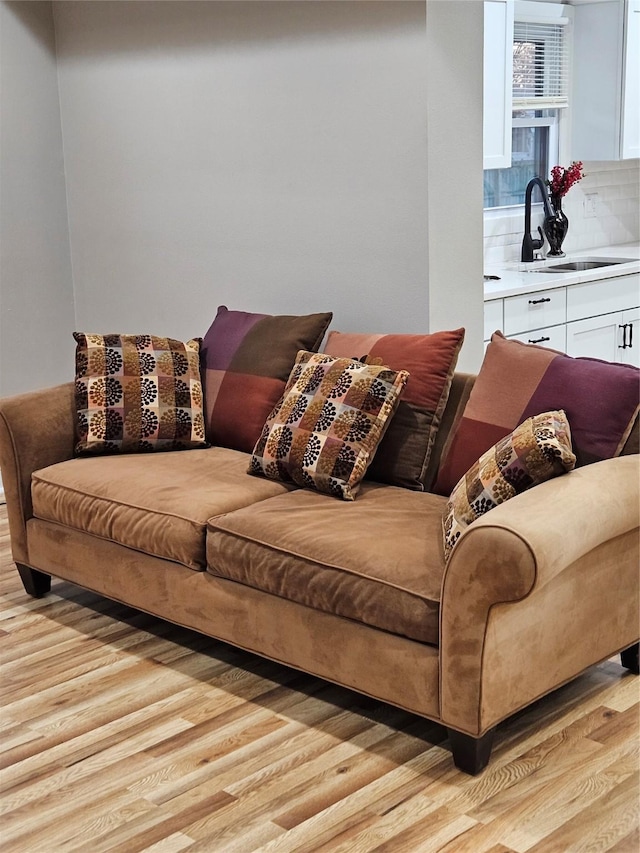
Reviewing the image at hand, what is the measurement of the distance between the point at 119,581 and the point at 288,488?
24.0 inches

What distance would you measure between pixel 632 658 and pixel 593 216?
3702 mm

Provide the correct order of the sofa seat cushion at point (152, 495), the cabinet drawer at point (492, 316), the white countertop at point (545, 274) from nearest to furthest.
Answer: the sofa seat cushion at point (152, 495) → the cabinet drawer at point (492, 316) → the white countertop at point (545, 274)

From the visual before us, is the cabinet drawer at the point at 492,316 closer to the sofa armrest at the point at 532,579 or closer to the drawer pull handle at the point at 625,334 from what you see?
the drawer pull handle at the point at 625,334

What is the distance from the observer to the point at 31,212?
4836 mm

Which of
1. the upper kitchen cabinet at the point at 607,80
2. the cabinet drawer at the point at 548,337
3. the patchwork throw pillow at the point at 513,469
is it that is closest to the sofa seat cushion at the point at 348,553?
the patchwork throw pillow at the point at 513,469

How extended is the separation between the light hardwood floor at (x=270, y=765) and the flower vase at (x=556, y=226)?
3.03m

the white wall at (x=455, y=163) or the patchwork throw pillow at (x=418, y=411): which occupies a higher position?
the white wall at (x=455, y=163)

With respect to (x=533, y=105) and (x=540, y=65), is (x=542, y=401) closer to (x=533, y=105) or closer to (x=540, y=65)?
(x=533, y=105)

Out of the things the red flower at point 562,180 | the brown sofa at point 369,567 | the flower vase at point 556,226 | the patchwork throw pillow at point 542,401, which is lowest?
the brown sofa at point 369,567

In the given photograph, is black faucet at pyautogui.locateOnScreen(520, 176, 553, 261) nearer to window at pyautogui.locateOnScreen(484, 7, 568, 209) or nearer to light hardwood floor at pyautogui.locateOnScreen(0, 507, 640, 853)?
window at pyautogui.locateOnScreen(484, 7, 568, 209)

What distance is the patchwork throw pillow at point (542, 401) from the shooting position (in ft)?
8.81

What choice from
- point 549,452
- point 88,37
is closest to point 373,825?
point 549,452

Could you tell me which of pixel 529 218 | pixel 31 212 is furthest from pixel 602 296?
pixel 31 212

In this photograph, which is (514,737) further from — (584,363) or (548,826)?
(584,363)
